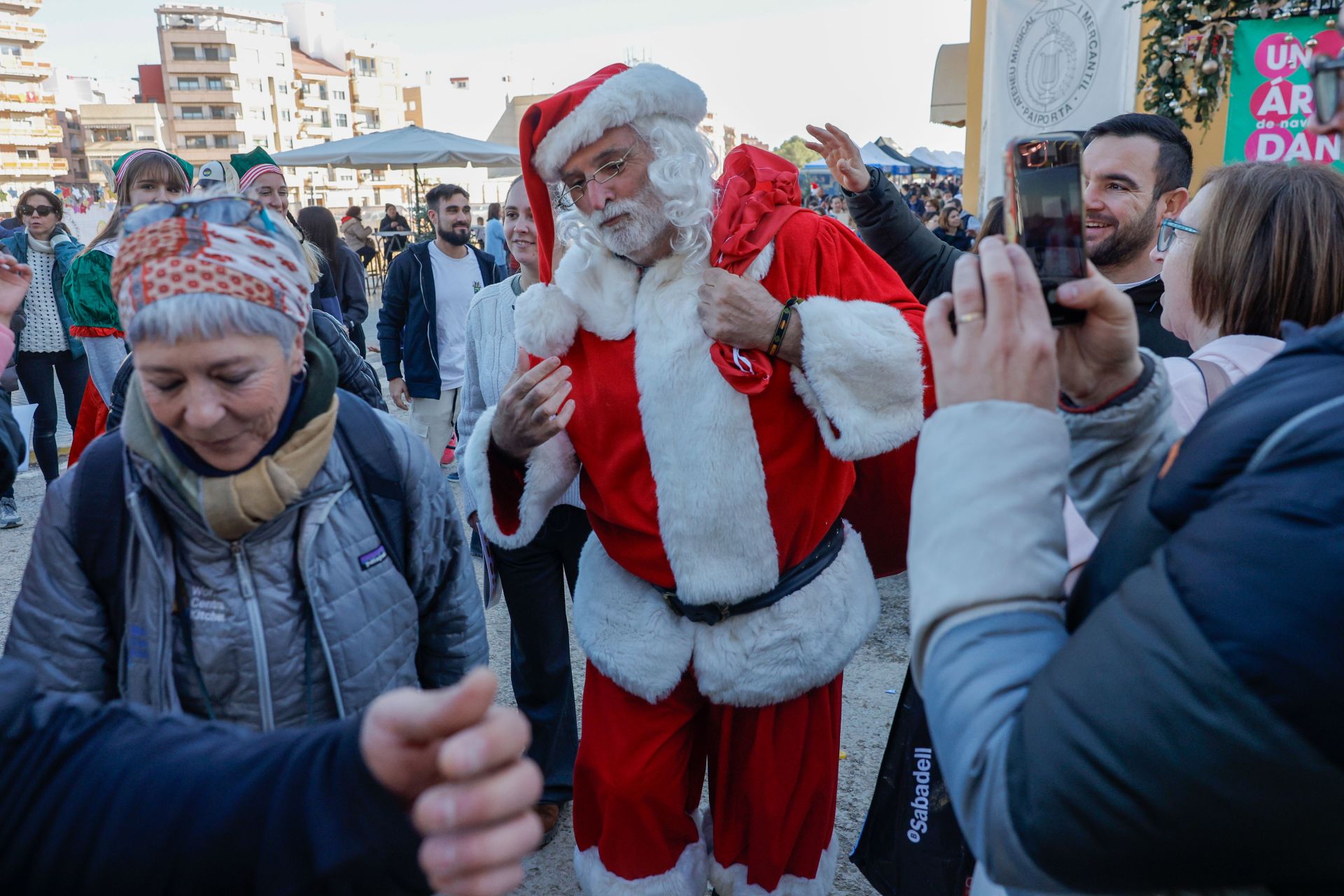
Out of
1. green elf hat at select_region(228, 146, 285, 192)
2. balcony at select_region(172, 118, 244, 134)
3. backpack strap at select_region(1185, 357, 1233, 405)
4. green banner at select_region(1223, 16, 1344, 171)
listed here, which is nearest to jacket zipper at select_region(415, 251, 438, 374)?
green elf hat at select_region(228, 146, 285, 192)

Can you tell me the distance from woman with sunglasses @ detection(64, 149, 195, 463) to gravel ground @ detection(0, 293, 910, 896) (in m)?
1.03

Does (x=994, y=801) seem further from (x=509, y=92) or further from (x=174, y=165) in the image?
(x=509, y=92)

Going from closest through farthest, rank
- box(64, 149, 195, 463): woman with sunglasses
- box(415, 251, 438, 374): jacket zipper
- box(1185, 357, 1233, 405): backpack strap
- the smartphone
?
1. the smartphone
2. box(1185, 357, 1233, 405): backpack strap
3. box(64, 149, 195, 463): woman with sunglasses
4. box(415, 251, 438, 374): jacket zipper

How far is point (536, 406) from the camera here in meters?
1.98

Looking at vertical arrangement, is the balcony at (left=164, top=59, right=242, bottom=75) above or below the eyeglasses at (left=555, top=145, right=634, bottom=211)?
above

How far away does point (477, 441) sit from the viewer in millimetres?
2193

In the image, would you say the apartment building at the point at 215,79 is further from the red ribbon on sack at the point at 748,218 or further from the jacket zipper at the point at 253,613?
the jacket zipper at the point at 253,613

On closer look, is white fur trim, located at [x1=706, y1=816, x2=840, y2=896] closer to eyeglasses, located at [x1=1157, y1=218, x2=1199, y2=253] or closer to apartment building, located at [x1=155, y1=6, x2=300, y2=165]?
eyeglasses, located at [x1=1157, y1=218, x2=1199, y2=253]

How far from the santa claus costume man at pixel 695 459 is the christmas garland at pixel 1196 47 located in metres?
3.50

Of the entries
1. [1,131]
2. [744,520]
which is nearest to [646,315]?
[744,520]

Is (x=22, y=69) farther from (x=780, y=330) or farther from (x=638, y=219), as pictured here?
(x=780, y=330)

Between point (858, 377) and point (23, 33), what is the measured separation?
81.2 metres

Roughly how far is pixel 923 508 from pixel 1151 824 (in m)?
0.36

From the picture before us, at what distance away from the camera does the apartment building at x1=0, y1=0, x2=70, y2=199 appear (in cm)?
5862
